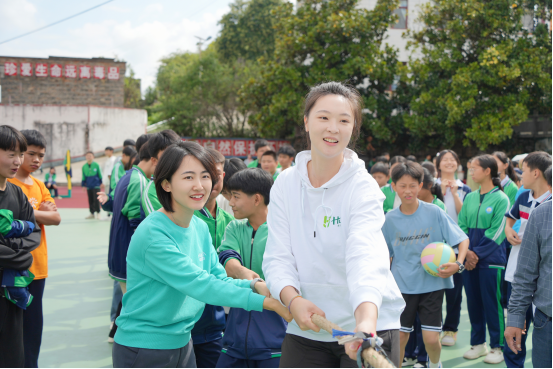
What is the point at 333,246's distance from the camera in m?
1.55

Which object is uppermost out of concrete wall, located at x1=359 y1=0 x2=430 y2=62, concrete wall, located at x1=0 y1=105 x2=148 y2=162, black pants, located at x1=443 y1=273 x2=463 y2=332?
concrete wall, located at x1=359 y1=0 x2=430 y2=62

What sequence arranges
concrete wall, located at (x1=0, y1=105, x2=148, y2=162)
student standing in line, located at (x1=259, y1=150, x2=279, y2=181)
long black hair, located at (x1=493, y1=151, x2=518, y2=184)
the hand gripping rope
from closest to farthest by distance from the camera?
the hand gripping rope → long black hair, located at (x1=493, y1=151, x2=518, y2=184) → student standing in line, located at (x1=259, y1=150, x2=279, y2=181) → concrete wall, located at (x1=0, y1=105, x2=148, y2=162)

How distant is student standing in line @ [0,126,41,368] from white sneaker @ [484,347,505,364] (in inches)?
123

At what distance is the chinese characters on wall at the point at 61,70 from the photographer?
2044cm

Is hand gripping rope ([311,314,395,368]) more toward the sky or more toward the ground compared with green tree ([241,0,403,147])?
more toward the ground

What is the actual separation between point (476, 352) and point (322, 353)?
8.33 ft

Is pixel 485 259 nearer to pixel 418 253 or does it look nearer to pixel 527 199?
pixel 527 199

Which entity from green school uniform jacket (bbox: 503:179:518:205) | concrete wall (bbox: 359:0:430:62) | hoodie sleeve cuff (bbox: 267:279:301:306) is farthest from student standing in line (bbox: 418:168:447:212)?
concrete wall (bbox: 359:0:430:62)

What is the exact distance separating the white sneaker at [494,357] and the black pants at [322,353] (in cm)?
228

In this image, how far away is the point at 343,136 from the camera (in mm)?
A: 1611

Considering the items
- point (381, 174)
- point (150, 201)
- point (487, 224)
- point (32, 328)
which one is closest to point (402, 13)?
point (381, 174)

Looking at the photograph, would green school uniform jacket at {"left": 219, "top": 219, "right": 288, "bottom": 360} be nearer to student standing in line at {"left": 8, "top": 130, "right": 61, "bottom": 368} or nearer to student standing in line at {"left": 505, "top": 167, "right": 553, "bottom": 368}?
student standing in line at {"left": 505, "top": 167, "right": 553, "bottom": 368}

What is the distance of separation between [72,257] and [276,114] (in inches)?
325

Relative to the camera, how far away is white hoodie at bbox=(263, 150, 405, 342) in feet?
4.92
